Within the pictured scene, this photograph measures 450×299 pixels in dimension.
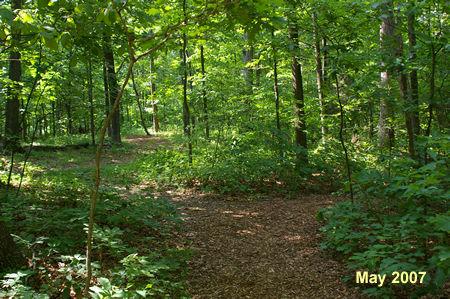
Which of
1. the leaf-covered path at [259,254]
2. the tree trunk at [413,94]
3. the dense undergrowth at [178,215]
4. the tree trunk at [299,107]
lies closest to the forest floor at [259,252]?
the leaf-covered path at [259,254]

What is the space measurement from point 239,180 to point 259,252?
379cm

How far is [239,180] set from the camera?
26.1ft

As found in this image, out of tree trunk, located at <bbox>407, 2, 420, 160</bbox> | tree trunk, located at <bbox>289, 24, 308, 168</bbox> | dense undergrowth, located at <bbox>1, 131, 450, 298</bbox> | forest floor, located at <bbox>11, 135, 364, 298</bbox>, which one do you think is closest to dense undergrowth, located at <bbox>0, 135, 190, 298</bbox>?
dense undergrowth, located at <bbox>1, 131, 450, 298</bbox>

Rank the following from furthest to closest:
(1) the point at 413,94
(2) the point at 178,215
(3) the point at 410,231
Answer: (2) the point at 178,215
(1) the point at 413,94
(3) the point at 410,231

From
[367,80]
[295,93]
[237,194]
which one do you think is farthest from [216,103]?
[367,80]

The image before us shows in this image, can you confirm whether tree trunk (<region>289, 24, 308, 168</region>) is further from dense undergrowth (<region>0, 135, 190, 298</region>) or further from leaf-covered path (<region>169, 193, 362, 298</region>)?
dense undergrowth (<region>0, 135, 190, 298</region>)

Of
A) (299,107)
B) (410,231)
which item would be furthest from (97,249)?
(299,107)

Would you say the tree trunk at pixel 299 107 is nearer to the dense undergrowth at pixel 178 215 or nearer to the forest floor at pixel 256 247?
the dense undergrowth at pixel 178 215

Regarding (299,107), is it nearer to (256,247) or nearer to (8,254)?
(256,247)

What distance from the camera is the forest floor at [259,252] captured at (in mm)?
3229

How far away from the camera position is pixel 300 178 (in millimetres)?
7891

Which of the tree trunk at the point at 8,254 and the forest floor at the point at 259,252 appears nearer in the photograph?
the tree trunk at the point at 8,254

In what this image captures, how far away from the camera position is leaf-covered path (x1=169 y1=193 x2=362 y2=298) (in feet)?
10.6

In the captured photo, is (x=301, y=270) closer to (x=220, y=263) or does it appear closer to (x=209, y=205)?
(x=220, y=263)
